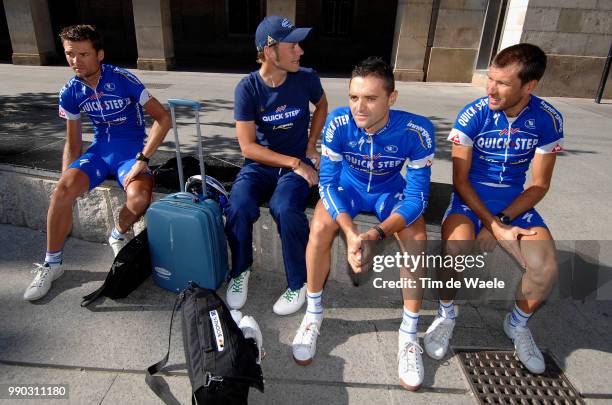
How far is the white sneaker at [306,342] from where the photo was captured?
2691 mm

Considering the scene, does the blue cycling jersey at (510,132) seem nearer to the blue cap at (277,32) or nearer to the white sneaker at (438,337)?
the white sneaker at (438,337)

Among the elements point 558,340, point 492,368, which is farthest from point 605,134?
point 492,368

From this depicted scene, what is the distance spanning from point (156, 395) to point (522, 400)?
2202 mm

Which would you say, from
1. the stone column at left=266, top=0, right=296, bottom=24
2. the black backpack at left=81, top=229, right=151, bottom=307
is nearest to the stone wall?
the stone column at left=266, top=0, right=296, bottom=24

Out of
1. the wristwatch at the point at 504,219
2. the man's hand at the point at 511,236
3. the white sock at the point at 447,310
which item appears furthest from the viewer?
the white sock at the point at 447,310

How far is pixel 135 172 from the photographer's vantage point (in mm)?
3348

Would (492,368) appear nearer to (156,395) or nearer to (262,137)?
(156,395)

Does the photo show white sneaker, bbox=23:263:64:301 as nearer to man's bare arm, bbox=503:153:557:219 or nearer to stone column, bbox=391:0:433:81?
man's bare arm, bbox=503:153:557:219

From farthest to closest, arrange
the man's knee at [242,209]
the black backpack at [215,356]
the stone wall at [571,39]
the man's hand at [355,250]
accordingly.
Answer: the stone wall at [571,39] → the man's knee at [242,209] → the man's hand at [355,250] → the black backpack at [215,356]

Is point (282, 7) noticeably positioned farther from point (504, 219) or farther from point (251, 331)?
point (251, 331)

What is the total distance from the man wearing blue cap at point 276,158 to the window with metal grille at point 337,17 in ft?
58.4

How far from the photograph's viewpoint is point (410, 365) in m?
2.61

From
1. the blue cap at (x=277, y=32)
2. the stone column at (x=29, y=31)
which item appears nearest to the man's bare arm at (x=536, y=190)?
the blue cap at (x=277, y=32)

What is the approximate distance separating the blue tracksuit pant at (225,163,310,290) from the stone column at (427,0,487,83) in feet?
38.7
